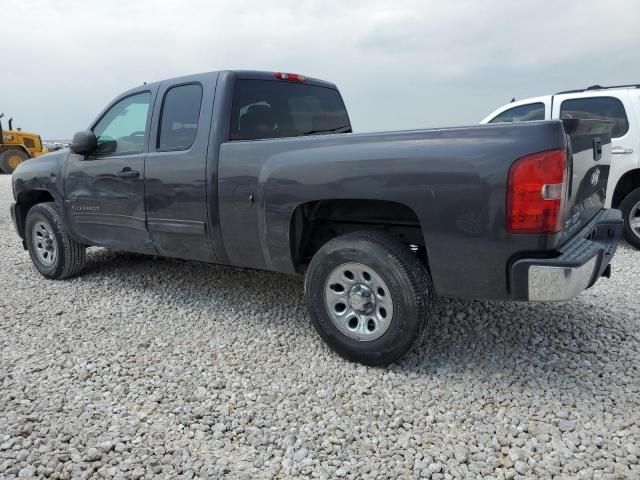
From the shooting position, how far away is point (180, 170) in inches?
148

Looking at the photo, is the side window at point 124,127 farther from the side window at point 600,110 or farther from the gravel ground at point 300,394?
the side window at point 600,110

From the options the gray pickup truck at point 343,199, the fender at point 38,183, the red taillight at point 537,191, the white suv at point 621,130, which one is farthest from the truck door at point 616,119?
the fender at point 38,183

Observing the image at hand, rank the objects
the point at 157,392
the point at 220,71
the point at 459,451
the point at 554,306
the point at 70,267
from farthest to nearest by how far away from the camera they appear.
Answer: the point at 70,267
the point at 554,306
the point at 220,71
the point at 157,392
the point at 459,451

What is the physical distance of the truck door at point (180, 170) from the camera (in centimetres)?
367

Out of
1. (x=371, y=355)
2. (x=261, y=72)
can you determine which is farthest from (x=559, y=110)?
(x=371, y=355)

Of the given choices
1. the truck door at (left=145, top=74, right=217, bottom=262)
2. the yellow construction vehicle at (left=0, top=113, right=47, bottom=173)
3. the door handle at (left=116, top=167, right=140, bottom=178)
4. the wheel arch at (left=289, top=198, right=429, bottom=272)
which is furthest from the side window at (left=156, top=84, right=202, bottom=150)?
the yellow construction vehicle at (left=0, top=113, right=47, bottom=173)

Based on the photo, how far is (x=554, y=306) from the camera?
4.06m

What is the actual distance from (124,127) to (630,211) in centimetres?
568

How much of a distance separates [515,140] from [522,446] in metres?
1.47

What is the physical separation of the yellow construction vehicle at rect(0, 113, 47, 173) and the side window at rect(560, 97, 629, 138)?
21020mm

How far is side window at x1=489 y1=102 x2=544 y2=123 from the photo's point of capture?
6590mm

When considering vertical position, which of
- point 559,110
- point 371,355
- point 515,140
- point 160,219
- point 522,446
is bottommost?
point 522,446

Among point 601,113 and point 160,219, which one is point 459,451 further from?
point 601,113

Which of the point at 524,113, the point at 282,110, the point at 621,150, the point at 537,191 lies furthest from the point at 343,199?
the point at 524,113
